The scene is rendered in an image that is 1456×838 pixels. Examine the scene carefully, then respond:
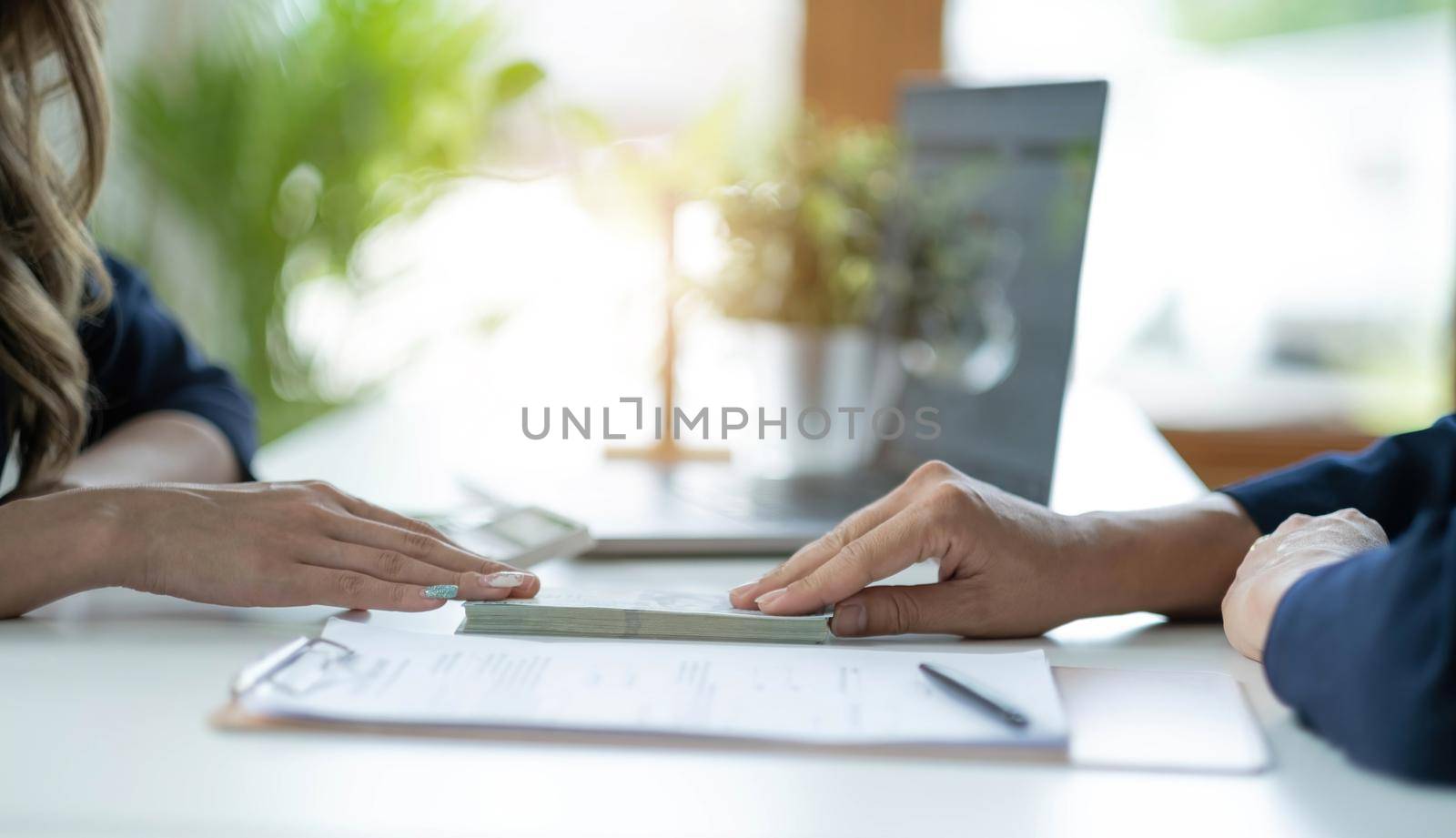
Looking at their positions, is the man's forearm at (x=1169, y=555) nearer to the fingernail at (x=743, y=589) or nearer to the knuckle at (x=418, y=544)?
the fingernail at (x=743, y=589)

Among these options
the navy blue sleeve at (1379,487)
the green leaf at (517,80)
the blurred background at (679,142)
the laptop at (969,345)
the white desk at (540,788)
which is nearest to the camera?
the white desk at (540,788)

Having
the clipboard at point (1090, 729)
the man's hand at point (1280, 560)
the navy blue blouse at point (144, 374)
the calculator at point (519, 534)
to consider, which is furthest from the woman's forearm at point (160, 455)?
the man's hand at point (1280, 560)

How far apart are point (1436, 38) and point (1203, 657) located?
2539mm

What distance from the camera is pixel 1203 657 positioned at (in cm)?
83

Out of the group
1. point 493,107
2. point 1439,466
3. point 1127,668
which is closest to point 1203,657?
point 1127,668

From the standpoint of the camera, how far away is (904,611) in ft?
2.75

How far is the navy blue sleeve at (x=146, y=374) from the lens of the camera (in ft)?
4.19

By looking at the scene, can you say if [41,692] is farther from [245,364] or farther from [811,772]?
[245,364]

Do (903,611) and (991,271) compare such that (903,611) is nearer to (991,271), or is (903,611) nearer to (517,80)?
(991,271)

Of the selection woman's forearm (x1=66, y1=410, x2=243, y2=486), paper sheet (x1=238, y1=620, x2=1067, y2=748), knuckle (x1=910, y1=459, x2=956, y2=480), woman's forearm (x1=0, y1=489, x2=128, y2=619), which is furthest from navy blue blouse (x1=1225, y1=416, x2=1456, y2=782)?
woman's forearm (x1=66, y1=410, x2=243, y2=486)

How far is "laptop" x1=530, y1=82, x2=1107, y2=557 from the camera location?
1.23 meters

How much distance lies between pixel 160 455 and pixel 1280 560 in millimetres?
934

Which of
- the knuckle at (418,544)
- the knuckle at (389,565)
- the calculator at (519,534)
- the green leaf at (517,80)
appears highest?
the green leaf at (517,80)

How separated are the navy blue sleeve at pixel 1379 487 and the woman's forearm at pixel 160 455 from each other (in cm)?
87
